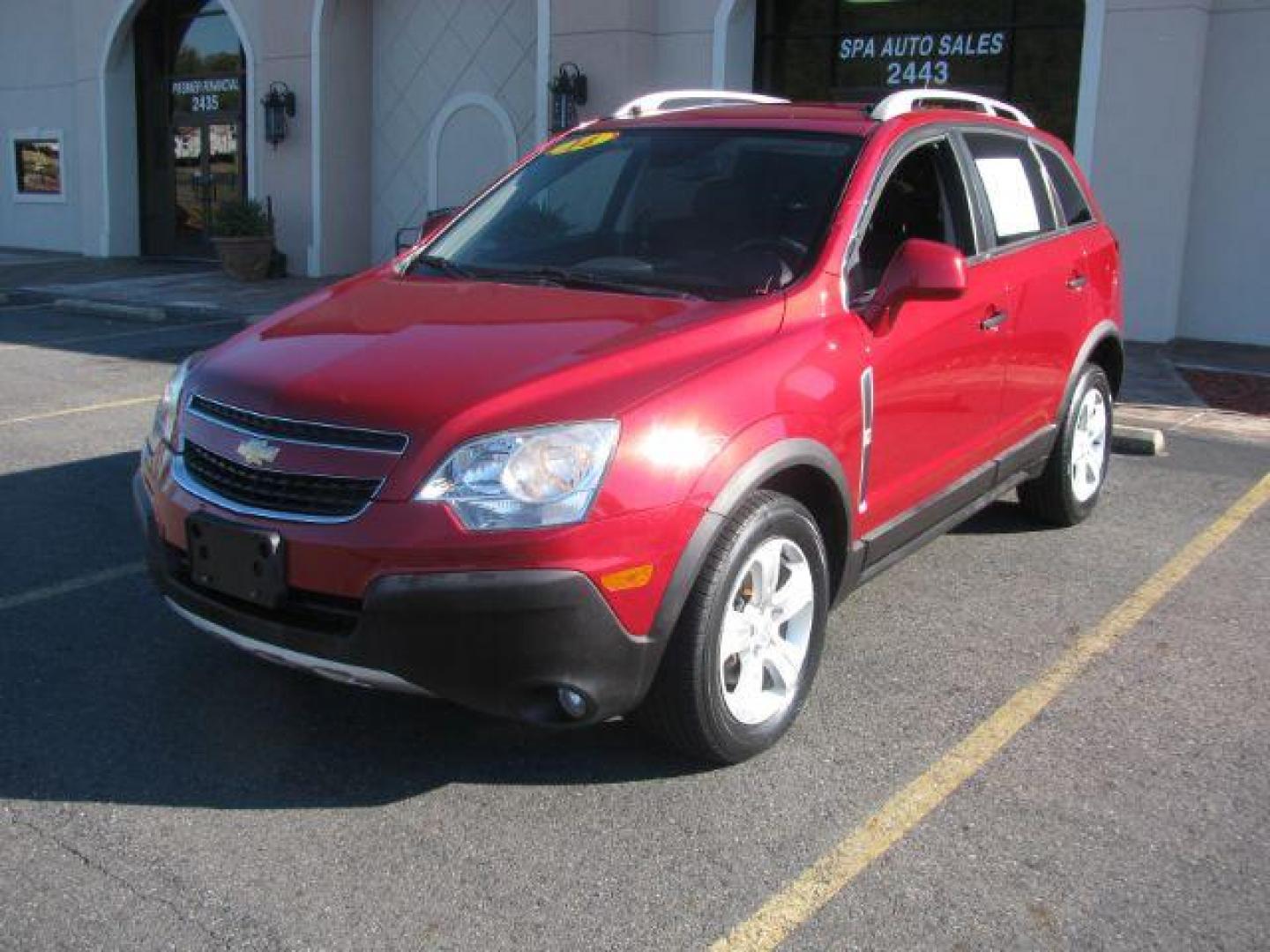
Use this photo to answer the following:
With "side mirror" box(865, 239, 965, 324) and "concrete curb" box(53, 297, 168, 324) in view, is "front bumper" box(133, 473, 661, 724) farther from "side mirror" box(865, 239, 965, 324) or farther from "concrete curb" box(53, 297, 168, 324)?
"concrete curb" box(53, 297, 168, 324)

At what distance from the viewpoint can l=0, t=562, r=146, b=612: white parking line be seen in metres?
4.91

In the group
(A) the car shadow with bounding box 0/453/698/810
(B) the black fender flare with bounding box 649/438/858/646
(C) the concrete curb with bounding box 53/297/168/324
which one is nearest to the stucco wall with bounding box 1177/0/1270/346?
(B) the black fender flare with bounding box 649/438/858/646

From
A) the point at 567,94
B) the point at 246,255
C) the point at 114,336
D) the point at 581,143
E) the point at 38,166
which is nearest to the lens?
the point at 581,143

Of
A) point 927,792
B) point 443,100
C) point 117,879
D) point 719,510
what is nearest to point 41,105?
point 443,100

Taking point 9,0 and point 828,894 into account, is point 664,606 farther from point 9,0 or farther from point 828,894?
point 9,0

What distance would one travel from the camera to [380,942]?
2846mm

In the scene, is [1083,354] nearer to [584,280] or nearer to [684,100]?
[684,100]

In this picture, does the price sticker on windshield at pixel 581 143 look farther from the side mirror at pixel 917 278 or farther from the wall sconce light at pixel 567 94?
the wall sconce light at pixel 567 94

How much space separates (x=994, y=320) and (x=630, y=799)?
2.40 m

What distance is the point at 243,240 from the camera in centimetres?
1720

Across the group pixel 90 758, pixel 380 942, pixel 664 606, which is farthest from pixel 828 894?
pixel 90 758

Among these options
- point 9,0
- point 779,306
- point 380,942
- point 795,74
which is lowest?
point 380,942

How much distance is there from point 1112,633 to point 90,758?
3.51 meters

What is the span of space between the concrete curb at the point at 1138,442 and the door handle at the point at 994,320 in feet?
10.9
